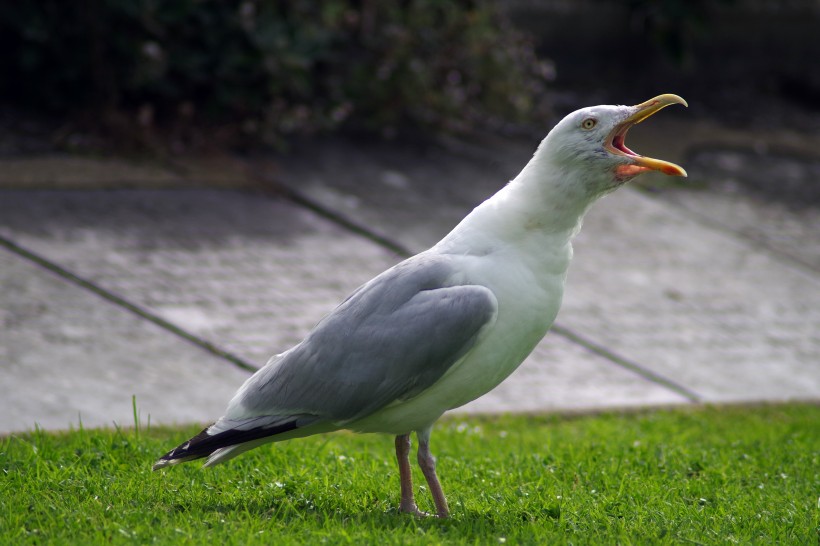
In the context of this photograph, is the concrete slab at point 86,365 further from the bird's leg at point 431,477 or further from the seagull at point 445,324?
the bird's leg at point 431,477

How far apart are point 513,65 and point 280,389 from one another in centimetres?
569

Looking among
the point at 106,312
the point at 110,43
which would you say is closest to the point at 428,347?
the point at 106,312

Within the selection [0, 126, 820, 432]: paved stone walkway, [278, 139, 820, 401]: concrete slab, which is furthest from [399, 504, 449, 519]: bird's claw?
[278, 139, 820, 401]: concrete slab

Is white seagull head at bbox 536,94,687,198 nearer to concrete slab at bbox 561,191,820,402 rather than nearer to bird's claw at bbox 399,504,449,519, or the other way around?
bird's claw at bbox 399,504,449,519

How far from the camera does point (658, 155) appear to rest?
9086mm

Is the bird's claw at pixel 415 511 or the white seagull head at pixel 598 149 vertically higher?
the white seagull head at pixel 598 149

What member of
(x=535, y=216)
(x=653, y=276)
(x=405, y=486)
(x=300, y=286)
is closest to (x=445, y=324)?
(x=535, y=216)

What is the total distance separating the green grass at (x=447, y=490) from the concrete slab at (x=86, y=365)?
28 centimetres

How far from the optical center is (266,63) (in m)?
8.10

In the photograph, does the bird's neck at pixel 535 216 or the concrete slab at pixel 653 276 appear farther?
the concrete slab at pixel 653 276

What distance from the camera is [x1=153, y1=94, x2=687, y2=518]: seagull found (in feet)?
12.4

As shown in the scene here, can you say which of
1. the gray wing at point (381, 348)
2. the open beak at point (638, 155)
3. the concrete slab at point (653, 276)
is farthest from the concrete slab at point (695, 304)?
the gray wing at point (381, 348)

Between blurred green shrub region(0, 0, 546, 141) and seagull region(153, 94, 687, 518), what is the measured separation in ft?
14.4

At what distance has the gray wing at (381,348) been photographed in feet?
12.3
